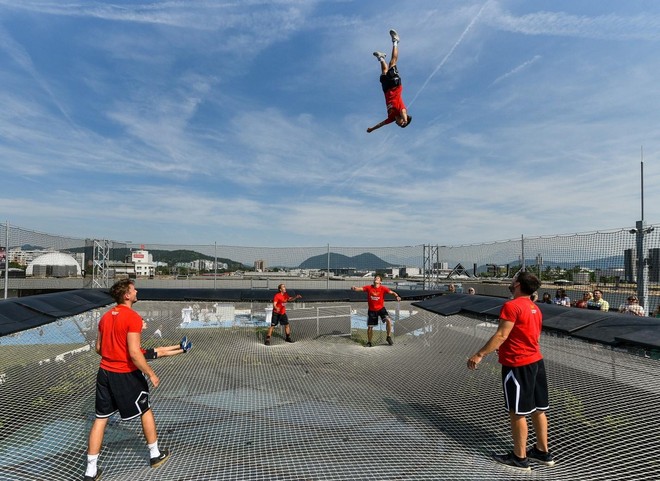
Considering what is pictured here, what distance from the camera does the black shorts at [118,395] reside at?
6.71 feet

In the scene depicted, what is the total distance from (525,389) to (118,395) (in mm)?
2328

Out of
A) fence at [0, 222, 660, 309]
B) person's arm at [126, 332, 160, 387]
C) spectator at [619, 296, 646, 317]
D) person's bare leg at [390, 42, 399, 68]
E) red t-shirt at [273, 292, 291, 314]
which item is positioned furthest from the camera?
fence at [0, 222, 660, 309]

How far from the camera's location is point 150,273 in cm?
1061

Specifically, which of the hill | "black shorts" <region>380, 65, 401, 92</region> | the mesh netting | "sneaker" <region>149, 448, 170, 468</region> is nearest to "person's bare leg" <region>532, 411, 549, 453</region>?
the mesh netting

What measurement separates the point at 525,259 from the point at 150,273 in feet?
32.2

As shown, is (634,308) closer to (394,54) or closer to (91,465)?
(394,54)

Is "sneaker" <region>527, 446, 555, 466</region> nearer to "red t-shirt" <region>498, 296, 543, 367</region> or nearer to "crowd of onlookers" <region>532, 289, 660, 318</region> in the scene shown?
"red t-shirt" <region>498, 296, 543, 367</region>

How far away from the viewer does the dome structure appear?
895cm

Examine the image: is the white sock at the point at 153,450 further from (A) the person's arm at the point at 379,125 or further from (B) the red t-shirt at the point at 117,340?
(A) the person's arm at the point at 379,125

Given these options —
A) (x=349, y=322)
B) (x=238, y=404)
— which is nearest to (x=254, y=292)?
(x=349, y=322)

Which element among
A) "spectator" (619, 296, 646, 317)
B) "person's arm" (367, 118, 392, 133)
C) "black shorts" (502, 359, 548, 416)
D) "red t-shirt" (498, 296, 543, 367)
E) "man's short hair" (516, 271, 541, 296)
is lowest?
"black shorts" (502, 359, 548, 416)

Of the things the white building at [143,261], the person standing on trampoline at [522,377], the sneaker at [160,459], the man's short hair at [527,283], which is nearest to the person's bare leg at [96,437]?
the sneaker at [160,459]

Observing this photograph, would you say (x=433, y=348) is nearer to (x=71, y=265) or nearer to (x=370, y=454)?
(x=370, y=454)

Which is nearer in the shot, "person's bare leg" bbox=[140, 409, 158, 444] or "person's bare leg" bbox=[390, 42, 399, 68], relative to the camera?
"person's bare leg" bbox=[140, 409, 158, 444]
